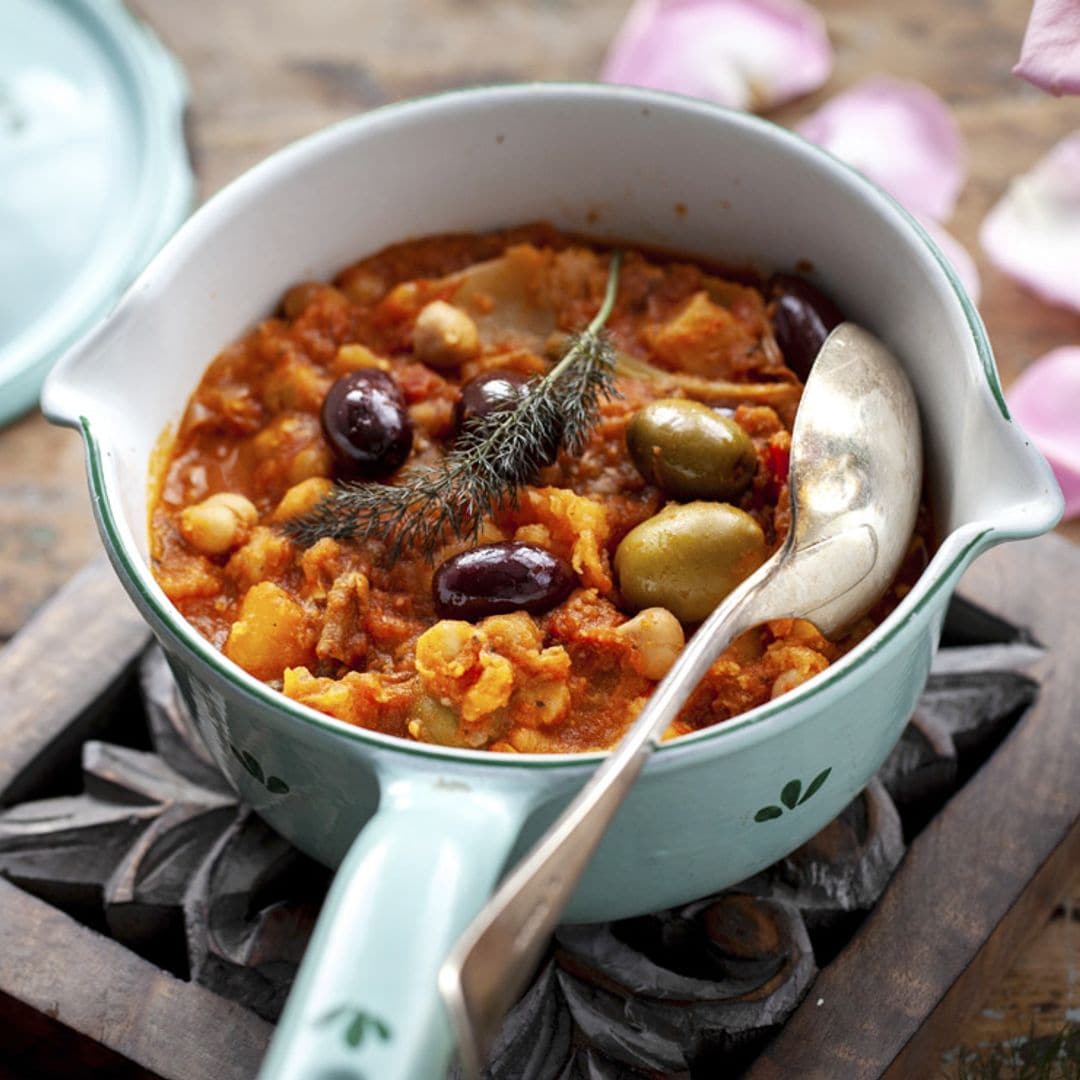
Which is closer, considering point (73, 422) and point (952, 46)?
point (73, 422)

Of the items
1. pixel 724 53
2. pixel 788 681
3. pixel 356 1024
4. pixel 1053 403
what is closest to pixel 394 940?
pixel 356 1024

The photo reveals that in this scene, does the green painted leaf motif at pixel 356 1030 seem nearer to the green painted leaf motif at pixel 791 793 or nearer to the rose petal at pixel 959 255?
the green painted leaf motif at pixel 791 793

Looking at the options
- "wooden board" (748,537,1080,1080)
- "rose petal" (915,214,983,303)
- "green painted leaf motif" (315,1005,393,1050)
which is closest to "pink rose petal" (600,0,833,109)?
"rose petal" (915,214,983,303)

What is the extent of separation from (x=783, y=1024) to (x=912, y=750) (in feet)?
1.27

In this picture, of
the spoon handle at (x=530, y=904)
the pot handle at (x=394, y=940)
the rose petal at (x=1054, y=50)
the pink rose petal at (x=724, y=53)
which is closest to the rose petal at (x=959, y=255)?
the pink rose petal at (x=724, y=53)

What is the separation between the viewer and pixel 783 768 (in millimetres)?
1283

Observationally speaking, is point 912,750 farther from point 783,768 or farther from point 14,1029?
point 14,1029

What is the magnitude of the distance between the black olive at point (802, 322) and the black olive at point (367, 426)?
0.45 meters

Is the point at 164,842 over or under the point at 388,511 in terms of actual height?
under

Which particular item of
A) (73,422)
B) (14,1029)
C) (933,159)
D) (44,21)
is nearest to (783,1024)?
(14,1029)

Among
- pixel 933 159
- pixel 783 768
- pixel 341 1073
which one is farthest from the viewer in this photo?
pixel 933 159

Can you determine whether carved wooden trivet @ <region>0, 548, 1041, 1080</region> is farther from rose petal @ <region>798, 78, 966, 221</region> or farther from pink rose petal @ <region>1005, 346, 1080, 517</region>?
rose petal @ <region>798, 78, 966, 221</region>

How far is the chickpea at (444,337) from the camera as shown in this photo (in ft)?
5.67

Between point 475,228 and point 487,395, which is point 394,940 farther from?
point 475,228
